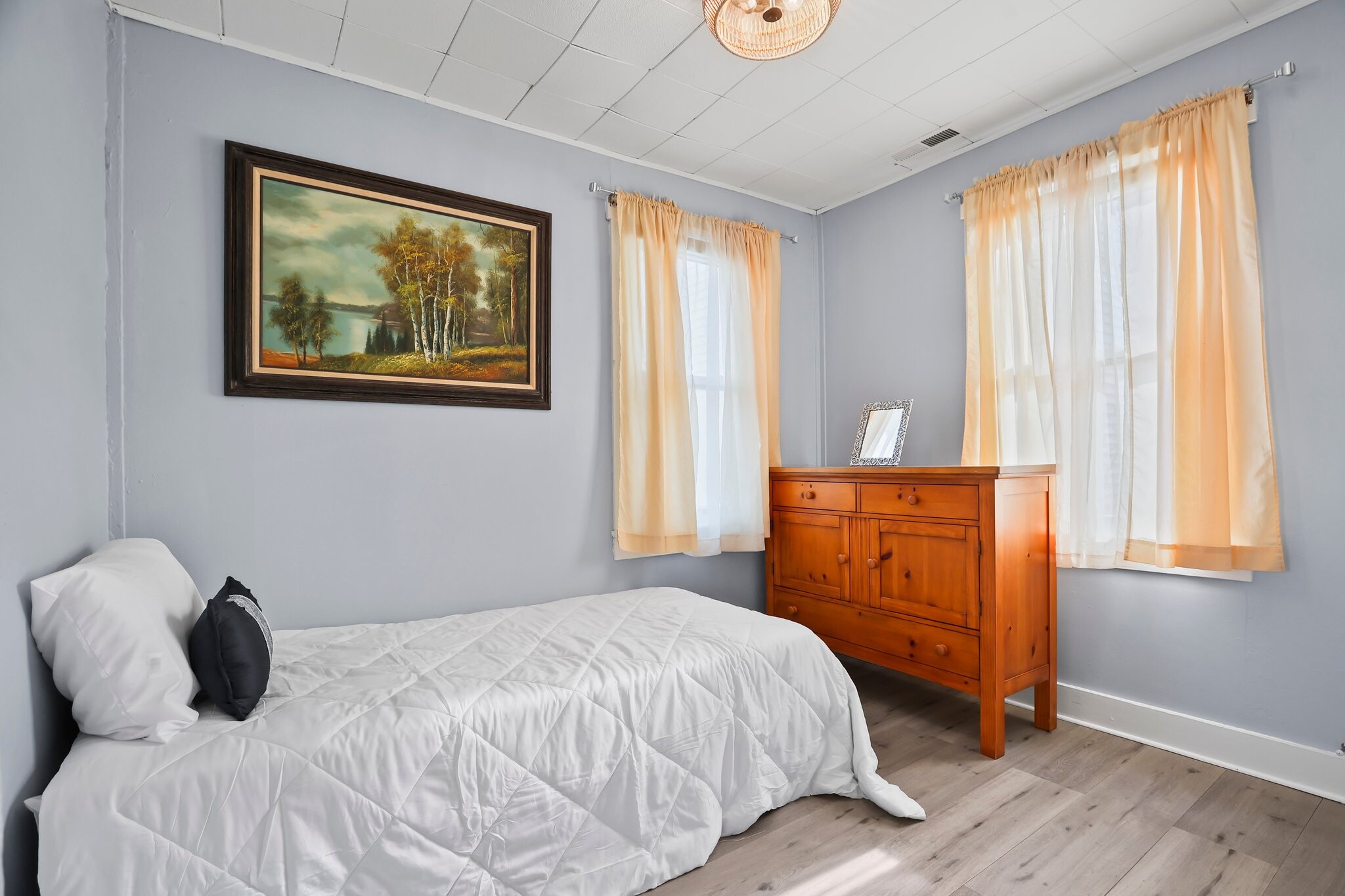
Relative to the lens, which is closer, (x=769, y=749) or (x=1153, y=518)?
(x=769, y=749)

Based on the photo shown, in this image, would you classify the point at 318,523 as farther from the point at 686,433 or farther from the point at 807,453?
the point at 807,453

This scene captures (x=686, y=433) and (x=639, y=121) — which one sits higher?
(x=639, y=121)

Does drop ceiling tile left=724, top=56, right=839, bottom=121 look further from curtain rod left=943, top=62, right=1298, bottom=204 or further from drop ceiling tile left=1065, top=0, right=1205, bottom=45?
curtain rod left=943, top=62, right=1298, bottom=204

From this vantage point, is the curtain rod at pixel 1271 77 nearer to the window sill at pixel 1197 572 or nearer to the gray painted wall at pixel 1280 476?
the gray painted wall at pixel 1280 476

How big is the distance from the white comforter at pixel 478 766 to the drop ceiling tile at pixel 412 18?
2039 millimetres

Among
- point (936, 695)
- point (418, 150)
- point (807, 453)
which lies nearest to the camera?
point (418, 150)

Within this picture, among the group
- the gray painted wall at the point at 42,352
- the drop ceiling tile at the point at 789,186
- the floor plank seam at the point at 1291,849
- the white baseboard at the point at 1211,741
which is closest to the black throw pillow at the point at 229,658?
the gray painted wall at the point at 42,352

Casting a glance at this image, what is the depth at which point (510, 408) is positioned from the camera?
2721 mm

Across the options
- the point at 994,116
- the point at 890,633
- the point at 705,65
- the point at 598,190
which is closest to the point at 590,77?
the point at 705,65

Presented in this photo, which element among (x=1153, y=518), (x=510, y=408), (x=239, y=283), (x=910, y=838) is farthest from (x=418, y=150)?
(x=1153, y=518)

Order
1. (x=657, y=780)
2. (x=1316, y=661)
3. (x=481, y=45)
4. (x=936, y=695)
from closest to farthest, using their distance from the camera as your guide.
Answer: (x=657, y=780)
(x=1316, y=661)
(x=481, y=45)
(x=936, y=695)

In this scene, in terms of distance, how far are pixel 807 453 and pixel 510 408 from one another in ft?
5.99

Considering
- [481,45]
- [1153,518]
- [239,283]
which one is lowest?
[1153,518]

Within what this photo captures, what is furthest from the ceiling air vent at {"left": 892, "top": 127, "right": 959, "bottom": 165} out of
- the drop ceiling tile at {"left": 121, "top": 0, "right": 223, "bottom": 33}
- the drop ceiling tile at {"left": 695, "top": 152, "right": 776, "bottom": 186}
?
the drop ceiling tile at {"left": 121, "top": 0, "right": 223, "bottom": 33}
